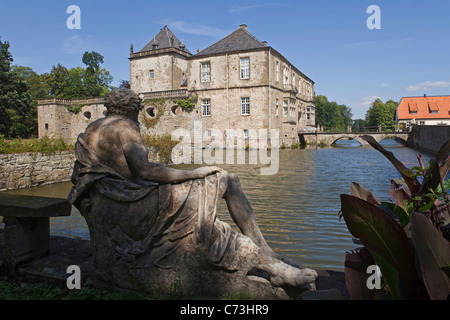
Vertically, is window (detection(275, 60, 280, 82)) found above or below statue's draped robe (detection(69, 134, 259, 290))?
above

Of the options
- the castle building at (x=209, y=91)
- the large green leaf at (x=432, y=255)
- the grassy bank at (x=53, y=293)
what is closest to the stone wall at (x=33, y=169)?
the grassy bank at (x=53, y=293)

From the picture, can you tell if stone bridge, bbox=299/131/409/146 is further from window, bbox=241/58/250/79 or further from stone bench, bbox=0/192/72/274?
stone bench, bbox=0/192/72/274

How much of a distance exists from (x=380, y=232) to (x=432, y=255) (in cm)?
22

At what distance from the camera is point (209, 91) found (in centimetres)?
3616

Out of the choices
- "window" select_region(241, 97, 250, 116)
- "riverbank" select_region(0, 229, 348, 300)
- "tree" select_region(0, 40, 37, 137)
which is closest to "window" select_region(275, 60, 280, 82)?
"window" select_region(241, 97, 250, 116)

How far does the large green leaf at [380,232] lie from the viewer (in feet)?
5.16

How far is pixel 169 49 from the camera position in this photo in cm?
3769

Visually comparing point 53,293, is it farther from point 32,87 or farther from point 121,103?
point 32,87

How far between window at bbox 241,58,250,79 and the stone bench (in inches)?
1301

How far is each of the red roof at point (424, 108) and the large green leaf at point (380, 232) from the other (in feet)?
247

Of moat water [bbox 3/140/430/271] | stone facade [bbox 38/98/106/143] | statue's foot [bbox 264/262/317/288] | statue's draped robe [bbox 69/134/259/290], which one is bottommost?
moat water [bbox 3/140/430/271]

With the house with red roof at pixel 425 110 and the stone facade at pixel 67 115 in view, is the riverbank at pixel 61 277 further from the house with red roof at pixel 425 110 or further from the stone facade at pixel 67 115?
the house with red roof at pixel 425 110

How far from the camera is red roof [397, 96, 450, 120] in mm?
66562

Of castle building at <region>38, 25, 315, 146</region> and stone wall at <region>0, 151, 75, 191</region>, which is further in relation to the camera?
castle building at <region>38, 25, 315, 146</region>
